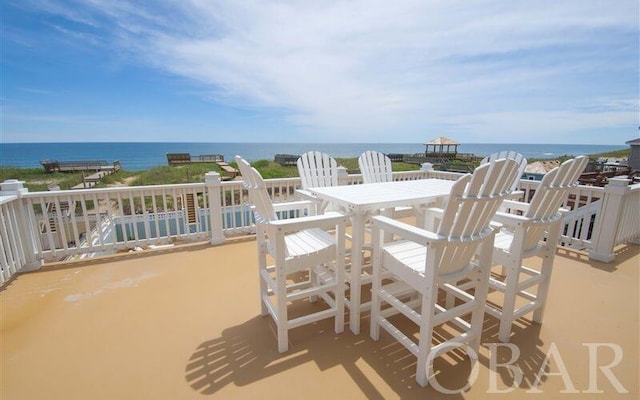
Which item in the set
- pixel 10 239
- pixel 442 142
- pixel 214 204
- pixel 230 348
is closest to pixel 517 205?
pixel 230 348

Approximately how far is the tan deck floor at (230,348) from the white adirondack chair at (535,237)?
221 millimetres

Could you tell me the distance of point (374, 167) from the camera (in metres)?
3.59

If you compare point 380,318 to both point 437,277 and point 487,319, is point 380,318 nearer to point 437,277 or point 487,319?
point 437,277

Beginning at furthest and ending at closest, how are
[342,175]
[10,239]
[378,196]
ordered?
[342,175], [10,239], [378,196]

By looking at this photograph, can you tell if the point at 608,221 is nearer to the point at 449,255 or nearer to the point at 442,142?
the point at 449,255

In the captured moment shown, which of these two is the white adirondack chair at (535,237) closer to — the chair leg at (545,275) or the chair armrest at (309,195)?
the chair leg at (545,275)

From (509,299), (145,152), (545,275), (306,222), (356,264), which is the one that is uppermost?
(145,152)

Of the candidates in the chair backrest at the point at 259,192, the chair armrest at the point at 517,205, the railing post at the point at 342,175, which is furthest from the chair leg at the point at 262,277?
the railing post at the point at 342,175

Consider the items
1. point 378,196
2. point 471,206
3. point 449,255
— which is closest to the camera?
point 471,206

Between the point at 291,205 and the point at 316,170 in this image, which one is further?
the point at 316,170

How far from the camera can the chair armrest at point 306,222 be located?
5.07 feet

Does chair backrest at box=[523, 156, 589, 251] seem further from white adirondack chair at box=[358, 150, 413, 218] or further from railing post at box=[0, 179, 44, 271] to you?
railing post at box=[0, 179, 44, 271]

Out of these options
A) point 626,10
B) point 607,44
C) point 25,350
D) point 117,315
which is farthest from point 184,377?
point 607,44

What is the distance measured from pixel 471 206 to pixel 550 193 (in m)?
0.93
